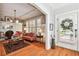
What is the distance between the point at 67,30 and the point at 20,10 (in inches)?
42.5

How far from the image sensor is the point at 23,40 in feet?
6.18

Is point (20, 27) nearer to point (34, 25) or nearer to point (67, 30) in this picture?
point (34, 25)

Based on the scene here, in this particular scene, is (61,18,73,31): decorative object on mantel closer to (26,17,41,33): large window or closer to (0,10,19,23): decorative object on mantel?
(26,17,41,33): large window

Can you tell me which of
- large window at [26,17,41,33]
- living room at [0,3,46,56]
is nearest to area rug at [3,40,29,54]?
living room at [0,3,46,56]

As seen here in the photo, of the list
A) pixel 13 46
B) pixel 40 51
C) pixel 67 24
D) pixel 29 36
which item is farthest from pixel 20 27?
pixel 67 24

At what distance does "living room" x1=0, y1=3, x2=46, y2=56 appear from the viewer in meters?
1.79

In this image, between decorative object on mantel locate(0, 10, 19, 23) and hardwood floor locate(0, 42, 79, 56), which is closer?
decorative object on mantel locate(0, 10, 19, 23)

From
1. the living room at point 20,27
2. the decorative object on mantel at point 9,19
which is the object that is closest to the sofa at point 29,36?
the living room at point 20,27

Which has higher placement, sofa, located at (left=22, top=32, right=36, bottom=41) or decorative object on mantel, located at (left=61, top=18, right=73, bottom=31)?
decorative object on mantel, located at (left=61, top=18, right=73, bottom=31)

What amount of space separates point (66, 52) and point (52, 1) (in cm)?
114

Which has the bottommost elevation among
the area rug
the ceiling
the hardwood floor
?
the hardwood floor

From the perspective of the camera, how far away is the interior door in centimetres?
186

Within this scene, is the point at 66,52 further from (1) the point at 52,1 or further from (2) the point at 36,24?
(1) the point at 52,1

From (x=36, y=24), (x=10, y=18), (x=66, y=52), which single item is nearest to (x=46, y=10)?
(x=36, y=24)
